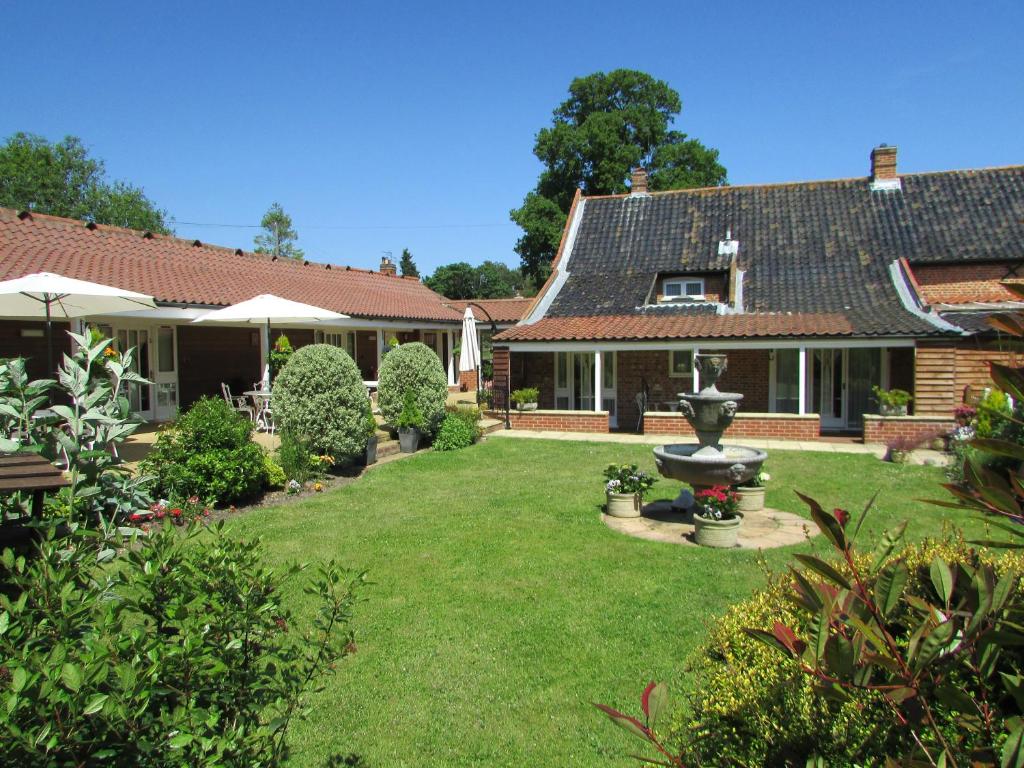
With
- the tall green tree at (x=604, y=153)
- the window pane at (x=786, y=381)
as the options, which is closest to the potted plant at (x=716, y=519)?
the window pane at (x=786, y=381)

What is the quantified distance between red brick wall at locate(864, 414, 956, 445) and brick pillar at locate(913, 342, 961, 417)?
1.98ft

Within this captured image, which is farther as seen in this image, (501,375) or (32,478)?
(501,375)

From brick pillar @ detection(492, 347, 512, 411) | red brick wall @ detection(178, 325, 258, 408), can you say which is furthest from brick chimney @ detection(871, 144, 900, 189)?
red brick wall @ detection(178, 325, 258, 408)

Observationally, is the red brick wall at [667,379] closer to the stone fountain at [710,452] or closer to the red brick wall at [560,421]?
the red brick wall at [560,421]

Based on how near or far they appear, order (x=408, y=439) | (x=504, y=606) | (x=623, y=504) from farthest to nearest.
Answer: (x=408, y=439), (x=623, y=504), (x=504, y=606)

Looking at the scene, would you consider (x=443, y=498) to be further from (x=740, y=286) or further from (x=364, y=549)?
(x=740, y=286)

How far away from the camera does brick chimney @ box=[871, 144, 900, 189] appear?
21656mm

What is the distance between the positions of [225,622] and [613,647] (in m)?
3.64

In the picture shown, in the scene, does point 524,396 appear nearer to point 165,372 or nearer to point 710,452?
point 165,372

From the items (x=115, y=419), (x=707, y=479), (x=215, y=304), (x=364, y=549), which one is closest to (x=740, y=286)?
(x=707, y=479)

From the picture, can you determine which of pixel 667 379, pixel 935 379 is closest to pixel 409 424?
pixel 667 379

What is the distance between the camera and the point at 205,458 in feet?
30.8

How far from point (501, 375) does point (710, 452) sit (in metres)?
11.1

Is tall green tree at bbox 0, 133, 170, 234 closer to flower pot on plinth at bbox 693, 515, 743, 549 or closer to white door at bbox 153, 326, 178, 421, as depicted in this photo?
white door at bbox 153, 326, 178, 421
